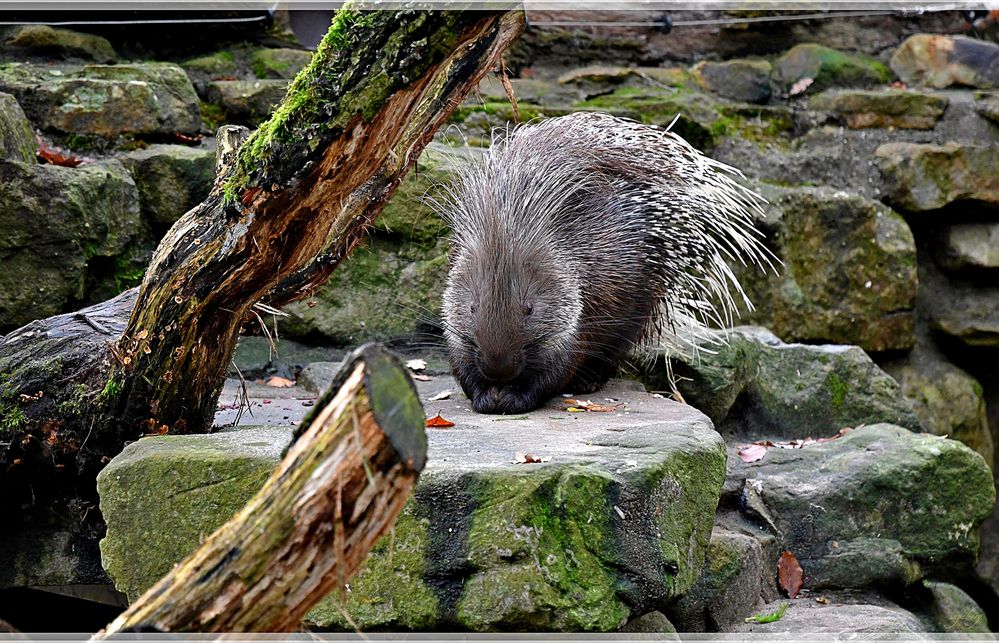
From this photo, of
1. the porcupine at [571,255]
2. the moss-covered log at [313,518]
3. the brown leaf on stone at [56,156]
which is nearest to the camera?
the moss-covered log at [313,518]

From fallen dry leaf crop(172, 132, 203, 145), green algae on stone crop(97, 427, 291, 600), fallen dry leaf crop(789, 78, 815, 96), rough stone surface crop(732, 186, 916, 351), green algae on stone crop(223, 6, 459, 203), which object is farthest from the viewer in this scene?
fallen dry leaf crop(789, 78, 815, 96)

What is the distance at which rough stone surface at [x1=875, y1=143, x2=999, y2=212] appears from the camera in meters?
5.36

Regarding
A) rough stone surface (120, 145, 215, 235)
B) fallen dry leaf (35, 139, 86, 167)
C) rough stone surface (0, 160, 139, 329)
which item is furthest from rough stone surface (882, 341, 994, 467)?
fallen dry leaf (35, 139, 86, 167)

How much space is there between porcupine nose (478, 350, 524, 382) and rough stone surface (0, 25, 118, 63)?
243 centimetres

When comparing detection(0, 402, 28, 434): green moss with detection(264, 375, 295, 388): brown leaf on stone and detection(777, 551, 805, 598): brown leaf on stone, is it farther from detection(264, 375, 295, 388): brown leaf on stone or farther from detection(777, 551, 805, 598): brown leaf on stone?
detection(777, 551, 805, 598): brown leaf on stone

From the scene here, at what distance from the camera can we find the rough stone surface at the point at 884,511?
3619 millimetres

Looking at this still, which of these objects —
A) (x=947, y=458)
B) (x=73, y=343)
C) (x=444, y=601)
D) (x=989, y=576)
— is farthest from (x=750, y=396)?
(x=73, y=343)

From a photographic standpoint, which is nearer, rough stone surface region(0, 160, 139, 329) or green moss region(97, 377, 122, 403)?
green moss region(97, 377, 122, 403)

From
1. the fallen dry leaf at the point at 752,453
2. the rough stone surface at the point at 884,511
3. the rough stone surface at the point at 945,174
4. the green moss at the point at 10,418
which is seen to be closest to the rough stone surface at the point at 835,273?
the rough stone surface at the point at 945,174

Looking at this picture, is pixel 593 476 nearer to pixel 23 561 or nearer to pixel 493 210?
pixel 493 210

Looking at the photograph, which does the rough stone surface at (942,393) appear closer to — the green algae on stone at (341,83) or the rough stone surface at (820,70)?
the rough stone surface at (820,70)

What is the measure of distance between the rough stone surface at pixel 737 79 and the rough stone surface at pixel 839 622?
296cm

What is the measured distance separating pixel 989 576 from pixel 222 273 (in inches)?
171

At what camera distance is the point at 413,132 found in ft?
9.48
